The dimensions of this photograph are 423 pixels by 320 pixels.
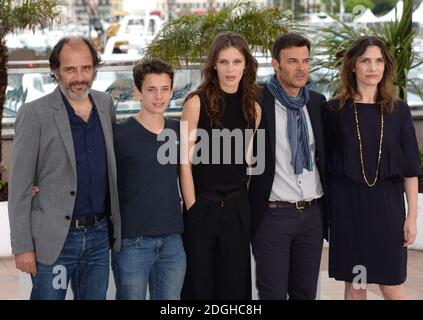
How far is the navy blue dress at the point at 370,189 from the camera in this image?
179 inches

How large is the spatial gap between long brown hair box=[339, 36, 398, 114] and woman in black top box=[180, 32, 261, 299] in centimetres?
51

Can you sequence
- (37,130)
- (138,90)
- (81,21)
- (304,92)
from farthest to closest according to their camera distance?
(81,21) → (304,92) → (138,90) → (37,130)

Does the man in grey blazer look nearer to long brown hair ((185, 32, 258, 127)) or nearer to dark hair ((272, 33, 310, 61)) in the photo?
long brown hair ((185, 32, 258, 127))

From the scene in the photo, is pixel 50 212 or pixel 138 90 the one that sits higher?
pixel 138 90

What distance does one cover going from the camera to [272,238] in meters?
4.45

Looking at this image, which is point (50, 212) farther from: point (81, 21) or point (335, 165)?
point (81, 21)

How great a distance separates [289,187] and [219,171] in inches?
14.9

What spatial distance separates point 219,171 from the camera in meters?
4.31

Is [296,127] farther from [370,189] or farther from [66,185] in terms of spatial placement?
[66,185]

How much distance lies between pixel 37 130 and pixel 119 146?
399 millimetres

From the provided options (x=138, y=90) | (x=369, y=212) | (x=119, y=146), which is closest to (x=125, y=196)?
(x=119, y=146)

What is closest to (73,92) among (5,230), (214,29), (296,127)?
(296,127)

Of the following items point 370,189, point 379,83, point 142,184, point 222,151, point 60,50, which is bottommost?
point 370,189

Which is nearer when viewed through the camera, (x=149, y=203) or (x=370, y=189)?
(x=149, y=203)
